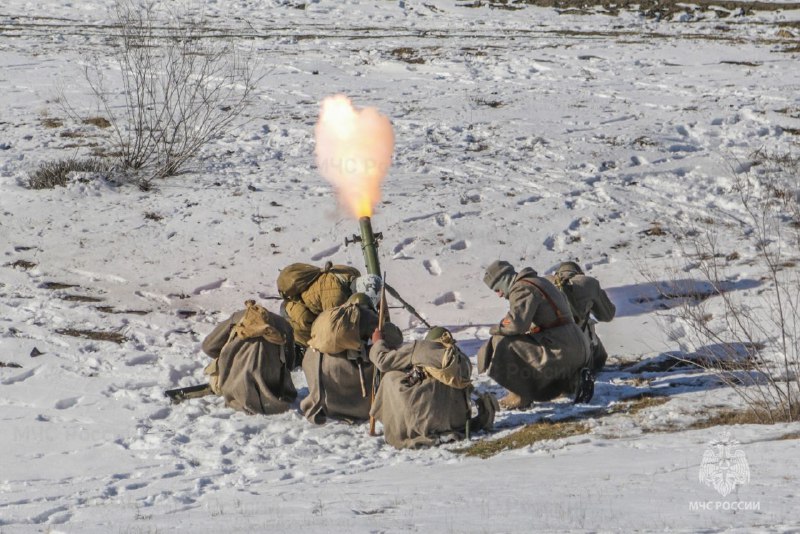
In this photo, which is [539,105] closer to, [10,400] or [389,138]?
[389,138]

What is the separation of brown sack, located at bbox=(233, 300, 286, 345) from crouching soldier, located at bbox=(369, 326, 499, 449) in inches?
44.5

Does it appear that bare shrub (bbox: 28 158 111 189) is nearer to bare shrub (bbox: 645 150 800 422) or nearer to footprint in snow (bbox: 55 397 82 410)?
footprint in snow (bbox: 55 397 82 410)

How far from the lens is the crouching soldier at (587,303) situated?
922 centimetres

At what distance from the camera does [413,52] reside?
71.7ft

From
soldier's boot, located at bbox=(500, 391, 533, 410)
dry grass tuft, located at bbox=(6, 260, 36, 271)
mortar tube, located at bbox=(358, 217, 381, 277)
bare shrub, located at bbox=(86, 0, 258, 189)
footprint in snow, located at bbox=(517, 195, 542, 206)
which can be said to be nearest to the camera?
soldier's boot, located at bbox=(500, 391, 533, 410)

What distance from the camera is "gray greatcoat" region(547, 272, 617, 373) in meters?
9.23

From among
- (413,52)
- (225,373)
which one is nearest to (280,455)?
(225,373)

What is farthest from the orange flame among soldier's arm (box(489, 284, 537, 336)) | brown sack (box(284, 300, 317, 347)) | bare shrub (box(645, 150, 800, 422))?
soldier's arm (box(489, 284, 537, 336))

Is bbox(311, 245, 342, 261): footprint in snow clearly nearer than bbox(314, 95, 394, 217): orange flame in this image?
Yes

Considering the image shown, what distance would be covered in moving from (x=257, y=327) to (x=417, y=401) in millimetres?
1737

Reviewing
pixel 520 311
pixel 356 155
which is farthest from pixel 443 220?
pixel 520 311

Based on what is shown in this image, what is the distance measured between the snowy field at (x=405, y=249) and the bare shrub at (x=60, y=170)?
0.28 m

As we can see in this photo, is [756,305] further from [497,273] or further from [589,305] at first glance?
[497,273]

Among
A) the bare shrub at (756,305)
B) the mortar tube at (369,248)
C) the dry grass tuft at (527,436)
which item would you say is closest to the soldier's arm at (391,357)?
the dry grass tuft at (527,436)
